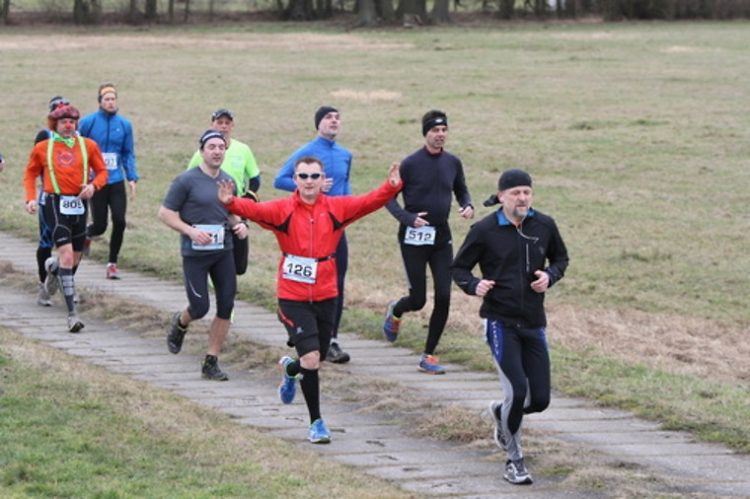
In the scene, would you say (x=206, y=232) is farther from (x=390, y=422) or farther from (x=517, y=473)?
(x=517, y=473)

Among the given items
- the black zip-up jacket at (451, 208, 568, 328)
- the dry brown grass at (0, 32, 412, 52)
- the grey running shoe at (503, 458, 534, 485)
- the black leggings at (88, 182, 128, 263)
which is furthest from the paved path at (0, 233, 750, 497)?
the dry brown grass at (0, 32, 412, 52)

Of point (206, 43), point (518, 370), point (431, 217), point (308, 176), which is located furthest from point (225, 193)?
point (206, 43)

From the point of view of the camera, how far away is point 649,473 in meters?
9.35

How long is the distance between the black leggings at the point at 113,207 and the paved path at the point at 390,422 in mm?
1636

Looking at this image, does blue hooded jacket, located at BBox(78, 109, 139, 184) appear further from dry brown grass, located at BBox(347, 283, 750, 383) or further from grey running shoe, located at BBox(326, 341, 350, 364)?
grey running shoe, located at BBox(326, 341, 350, 364)

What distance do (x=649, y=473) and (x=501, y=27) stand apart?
2759 inches

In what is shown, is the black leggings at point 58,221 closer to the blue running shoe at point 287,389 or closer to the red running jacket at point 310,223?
the blue running shoe at point 287,389

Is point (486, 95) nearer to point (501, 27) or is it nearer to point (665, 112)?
point (665, 112)

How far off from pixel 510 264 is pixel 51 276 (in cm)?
698

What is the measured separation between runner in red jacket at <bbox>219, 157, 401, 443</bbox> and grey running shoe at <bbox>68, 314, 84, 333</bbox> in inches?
161

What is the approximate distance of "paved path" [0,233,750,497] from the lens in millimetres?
9312

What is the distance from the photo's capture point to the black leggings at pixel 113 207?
16562 mm

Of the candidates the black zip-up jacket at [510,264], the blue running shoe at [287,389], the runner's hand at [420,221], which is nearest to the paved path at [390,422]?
the blue running shoe at [287,389]

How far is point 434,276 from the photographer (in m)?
12.8
